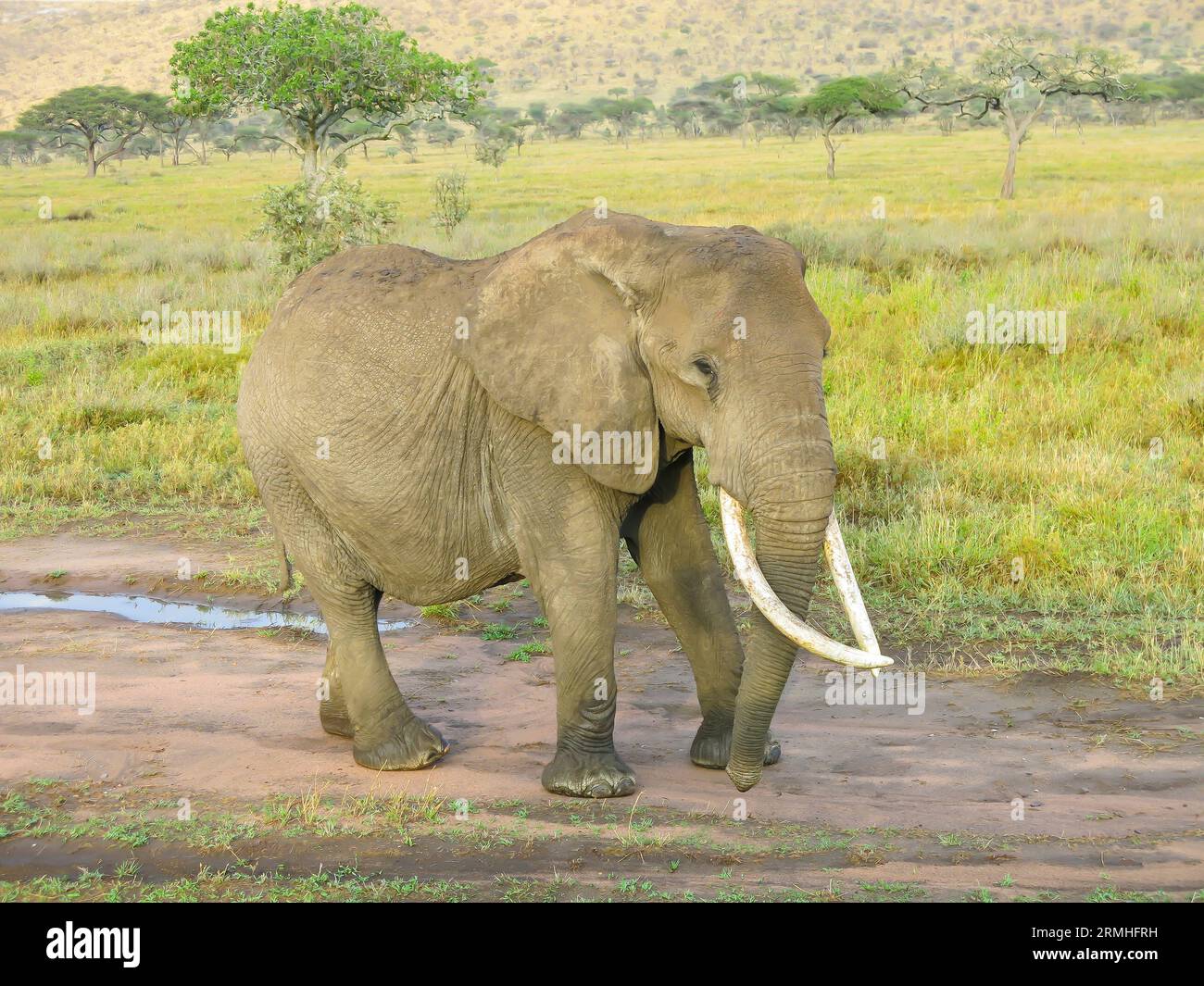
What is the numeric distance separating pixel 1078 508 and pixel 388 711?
186 inches

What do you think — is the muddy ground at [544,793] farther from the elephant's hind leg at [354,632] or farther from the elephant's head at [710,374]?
the elephant's head at [710,374]

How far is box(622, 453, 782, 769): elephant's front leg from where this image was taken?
5504mm

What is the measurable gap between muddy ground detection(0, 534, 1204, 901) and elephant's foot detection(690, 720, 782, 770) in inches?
1.9

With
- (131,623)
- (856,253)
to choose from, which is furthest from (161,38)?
(131,623)

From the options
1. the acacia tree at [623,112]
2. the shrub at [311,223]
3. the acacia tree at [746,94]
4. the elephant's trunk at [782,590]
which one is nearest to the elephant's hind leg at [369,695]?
the elephant's trunk at [782,590]

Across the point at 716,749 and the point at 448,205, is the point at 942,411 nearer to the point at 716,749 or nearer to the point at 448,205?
the point at 716,749

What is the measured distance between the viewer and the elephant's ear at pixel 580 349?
190 inches

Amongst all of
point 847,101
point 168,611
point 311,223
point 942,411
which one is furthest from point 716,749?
point 847,101

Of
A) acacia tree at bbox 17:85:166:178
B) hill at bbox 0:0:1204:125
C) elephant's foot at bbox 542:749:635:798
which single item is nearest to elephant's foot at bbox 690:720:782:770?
elephant's foot at bbox 542:749:635:798

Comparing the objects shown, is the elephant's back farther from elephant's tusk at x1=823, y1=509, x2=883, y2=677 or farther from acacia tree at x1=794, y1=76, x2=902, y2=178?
acacia tree at x1=794, y1=76, x2=902, y2=178

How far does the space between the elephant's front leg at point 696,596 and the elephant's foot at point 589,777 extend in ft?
1.48

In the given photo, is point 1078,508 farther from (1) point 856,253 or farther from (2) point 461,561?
(1) point 856,253

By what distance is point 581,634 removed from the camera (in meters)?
5.16

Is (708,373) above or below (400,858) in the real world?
above
